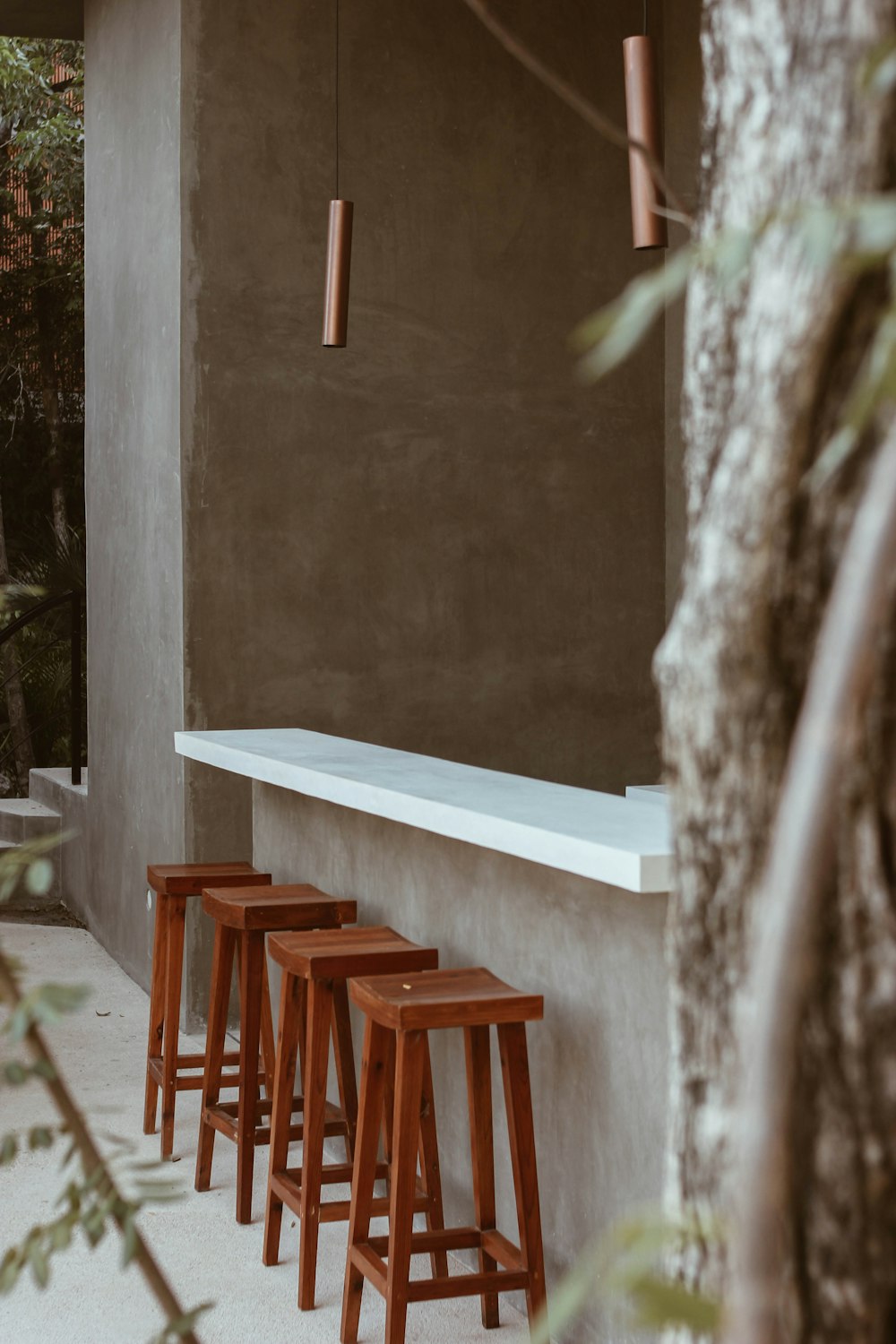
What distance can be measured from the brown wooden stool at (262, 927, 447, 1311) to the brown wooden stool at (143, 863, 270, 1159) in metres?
0.65

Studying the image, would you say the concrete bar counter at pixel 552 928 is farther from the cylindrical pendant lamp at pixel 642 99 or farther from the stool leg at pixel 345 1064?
the cylindrical pendant lamp at pixel 642 99

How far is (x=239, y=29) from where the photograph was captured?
4.69 metres

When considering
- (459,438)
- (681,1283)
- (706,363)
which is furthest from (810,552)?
(459,438)

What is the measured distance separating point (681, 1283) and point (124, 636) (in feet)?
15.5

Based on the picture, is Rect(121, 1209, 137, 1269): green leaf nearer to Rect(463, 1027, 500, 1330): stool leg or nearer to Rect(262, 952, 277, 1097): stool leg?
Rect(463, 1027, 500, 1330): stool leg

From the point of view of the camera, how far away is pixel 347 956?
9.00 ft

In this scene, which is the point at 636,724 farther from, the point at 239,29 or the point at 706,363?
the point at 706,363

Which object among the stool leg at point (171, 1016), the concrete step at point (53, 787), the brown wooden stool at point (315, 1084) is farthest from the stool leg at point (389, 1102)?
the concrete step at point (53, 787)

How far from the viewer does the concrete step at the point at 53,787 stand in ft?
21.0

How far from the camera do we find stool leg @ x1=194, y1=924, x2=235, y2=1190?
3346mm

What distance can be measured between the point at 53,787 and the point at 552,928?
4372 mm

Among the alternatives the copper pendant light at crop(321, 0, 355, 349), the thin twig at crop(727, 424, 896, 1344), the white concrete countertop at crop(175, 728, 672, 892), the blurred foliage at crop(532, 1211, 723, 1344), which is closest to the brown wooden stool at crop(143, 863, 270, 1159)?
the white concrete countertop at crop(175, 728, 672, 892)

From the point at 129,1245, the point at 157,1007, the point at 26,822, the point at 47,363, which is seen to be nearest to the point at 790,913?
the point at 129,1245

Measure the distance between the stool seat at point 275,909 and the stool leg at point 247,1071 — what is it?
64 millimetres
